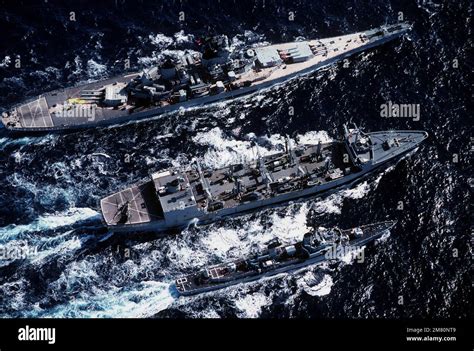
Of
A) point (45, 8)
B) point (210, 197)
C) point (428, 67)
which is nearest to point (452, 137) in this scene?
point (428, 67)

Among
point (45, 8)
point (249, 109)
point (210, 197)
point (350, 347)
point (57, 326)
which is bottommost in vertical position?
point (350, 347)

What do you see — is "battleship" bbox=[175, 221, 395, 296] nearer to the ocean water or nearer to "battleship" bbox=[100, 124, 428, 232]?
the ocean water

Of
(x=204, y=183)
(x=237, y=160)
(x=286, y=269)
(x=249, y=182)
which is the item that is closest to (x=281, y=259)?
(x=286, y=269)

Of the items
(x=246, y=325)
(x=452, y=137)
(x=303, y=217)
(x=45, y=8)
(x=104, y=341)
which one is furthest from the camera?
(x=45, y=8)

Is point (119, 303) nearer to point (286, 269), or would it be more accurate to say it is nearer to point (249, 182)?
point (286, 269)

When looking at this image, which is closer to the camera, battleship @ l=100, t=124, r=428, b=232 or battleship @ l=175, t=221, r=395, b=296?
battleship @ l=175, t=221, r=395, b=296

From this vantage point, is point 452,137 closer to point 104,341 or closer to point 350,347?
point 350,347

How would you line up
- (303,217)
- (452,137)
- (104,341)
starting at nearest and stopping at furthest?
(104,341)
(303,217)
(452,137)

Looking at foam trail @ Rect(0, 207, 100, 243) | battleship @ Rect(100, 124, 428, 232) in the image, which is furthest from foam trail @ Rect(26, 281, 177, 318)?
foam trail @ Rect(0, 207, 100, 243)
